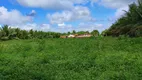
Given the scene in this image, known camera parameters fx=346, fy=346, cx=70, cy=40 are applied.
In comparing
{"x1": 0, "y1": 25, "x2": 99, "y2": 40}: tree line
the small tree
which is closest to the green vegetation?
the small tree

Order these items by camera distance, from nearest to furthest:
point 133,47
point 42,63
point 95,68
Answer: point 95,68, point 42,63, point 133,47

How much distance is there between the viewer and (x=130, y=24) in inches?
712

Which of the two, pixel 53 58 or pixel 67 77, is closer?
pixel 67 77

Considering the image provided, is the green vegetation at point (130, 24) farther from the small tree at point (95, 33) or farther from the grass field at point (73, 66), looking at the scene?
the grass field at point (73, 66)

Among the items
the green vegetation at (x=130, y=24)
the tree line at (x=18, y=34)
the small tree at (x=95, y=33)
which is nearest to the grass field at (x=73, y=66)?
the green vegetation at (x=130, y=24)

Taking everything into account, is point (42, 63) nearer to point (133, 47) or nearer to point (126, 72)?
point (126, 72)

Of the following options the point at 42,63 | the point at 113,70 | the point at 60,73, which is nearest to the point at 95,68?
the point at 113,70

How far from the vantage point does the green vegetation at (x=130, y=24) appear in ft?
56.7

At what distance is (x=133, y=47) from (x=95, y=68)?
409 cm

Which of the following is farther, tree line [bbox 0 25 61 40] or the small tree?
the small tree

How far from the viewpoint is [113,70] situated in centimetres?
A: 870

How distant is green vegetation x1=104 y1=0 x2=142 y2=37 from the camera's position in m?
17.3

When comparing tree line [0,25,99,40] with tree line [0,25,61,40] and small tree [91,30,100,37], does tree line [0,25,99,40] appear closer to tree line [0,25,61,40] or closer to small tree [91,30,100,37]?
tree line [0,25,61,40]

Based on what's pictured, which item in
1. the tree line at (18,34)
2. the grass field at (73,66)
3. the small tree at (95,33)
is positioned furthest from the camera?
the small tree at (95,33)
